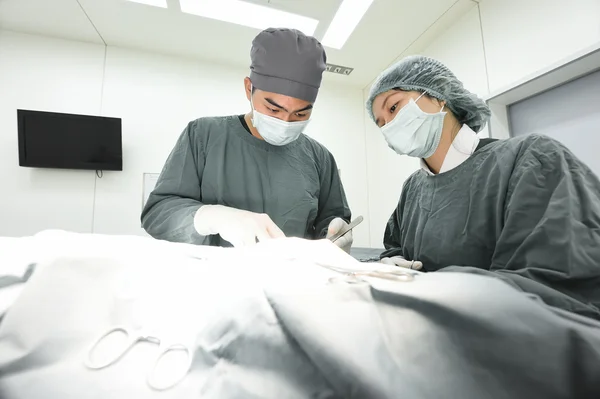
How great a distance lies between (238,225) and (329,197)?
1.88ft

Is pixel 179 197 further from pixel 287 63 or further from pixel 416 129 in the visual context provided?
pixel 416 129

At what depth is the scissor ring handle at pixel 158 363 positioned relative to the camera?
239mm

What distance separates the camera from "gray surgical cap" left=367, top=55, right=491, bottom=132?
0.96m

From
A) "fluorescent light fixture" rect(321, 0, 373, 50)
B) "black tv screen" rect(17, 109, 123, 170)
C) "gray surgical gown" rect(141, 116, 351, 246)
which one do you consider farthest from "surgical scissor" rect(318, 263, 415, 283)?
"black tv screen" rect(17, 109, 123, 170)

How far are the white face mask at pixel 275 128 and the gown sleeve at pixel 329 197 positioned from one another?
0.22 m

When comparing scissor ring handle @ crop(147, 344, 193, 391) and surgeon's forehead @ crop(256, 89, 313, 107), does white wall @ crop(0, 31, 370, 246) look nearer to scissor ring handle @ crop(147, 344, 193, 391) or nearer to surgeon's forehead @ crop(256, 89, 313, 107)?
surgeon's forehead @ crop(256, 89, 313, 107)

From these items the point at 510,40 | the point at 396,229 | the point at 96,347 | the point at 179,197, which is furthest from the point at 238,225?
the point at 510,40

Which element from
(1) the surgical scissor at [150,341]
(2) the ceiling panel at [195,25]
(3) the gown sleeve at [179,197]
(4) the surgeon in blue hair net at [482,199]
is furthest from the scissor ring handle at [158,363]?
(2) the ceiling panel at [195,25]

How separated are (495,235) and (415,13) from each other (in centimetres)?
224

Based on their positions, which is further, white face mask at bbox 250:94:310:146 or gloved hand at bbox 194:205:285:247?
white face mask at bbox 250:94:310:146

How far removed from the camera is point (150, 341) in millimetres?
274

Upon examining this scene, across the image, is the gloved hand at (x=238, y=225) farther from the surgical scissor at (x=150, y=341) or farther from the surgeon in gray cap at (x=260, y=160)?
the surgical scissor at (x=150, y=341)

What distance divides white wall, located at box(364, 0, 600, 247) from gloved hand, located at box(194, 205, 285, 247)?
6.52 ft

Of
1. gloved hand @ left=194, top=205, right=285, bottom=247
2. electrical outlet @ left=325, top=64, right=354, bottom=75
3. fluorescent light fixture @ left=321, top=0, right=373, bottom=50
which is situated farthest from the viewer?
electrical outlet @ left=325, top=64, right=354, bottom=75
